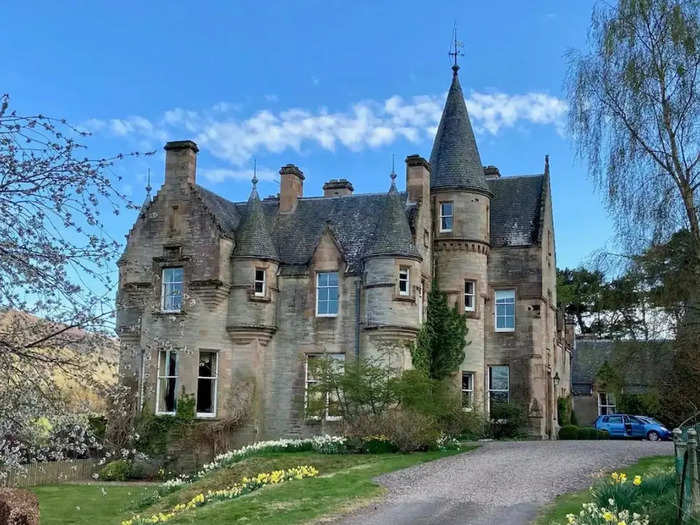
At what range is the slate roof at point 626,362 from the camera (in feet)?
71.3

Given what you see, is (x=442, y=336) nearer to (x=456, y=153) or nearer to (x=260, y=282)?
(x=260, y=282)

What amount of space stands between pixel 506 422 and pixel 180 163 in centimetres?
1739

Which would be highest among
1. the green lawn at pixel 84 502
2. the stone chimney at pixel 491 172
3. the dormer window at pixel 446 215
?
the stone chimney at pixel 491 172

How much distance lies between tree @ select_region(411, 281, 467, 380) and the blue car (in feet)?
34.1

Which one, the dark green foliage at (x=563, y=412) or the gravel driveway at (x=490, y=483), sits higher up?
the dark green foliage at (x=563, y=412)

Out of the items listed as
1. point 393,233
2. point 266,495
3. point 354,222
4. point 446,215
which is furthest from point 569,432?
point 266,495

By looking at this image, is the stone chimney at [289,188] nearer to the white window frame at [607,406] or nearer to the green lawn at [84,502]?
the green lawn at [84,502]

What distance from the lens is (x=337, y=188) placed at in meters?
39.4

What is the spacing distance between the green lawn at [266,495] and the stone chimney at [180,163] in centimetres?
1252

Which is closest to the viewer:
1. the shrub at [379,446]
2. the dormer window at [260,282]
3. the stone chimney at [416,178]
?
the shrub at [379,446]

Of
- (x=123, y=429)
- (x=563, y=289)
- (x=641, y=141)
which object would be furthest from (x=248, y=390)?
(x=563, y=289)

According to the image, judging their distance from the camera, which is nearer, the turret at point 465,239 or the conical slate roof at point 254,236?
the conical slate roof at point 254,236

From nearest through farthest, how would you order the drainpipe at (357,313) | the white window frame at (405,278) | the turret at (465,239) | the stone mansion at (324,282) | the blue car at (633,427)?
the white window frame at (405,278) → the stone mansion at (324,282) → the drainpipe at (357,313) → the turret at (465,239) → the blue car at (633,427)

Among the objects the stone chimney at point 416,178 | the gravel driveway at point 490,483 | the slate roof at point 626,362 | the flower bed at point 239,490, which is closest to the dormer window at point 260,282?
the stone chimney at point 416,178
